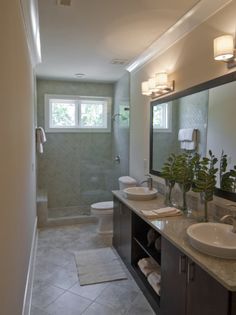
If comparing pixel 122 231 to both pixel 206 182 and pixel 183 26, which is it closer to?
pixel 206 182

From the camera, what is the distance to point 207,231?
1.79 metres

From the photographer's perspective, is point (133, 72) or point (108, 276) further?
point (133, 72)

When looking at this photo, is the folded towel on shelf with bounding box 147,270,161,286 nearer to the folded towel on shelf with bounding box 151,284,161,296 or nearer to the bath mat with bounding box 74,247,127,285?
the folded towel on shelf with bounding box 151,284,161,296

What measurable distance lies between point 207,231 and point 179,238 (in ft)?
0.65

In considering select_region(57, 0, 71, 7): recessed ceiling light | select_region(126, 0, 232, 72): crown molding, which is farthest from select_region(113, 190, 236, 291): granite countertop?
select_region(57, 0, 71, 7): recessed ceiling light

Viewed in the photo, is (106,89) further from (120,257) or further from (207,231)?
(207,231)

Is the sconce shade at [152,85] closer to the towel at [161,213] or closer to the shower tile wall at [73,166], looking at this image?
the towel at [161,213]

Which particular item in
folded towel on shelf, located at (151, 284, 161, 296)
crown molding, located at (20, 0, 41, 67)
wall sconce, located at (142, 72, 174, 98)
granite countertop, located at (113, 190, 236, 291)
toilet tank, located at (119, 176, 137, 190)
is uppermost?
crown molding, located at (20, 0, 41, 67)

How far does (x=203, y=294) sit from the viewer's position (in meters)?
1.47

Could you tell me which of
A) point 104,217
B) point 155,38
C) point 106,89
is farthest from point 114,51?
point 104,217

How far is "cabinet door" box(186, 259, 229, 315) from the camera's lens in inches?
52.1

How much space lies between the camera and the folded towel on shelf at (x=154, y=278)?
2278 millimetres

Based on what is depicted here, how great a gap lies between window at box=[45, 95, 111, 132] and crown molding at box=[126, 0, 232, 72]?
1871 mm

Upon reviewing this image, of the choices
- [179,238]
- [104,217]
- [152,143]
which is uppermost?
[152,143]
